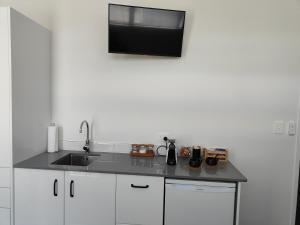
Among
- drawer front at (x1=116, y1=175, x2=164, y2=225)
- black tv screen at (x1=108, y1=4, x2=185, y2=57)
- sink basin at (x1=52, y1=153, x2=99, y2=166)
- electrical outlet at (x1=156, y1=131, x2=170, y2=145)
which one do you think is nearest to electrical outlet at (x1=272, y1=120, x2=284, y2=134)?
electrical outlet at (x1=156, y1=131, x2=170, y2=145)

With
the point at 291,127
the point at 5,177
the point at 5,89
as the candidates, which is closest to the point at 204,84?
the point at 291,127

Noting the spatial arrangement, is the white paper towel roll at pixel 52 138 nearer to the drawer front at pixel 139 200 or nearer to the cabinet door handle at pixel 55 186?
the cabinet door handle at pixel 55 186

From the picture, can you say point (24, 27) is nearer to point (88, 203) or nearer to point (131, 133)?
point (131, 133)

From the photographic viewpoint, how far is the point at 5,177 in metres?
1.65

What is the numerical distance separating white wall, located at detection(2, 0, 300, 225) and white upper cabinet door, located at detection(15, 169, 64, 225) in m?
0.63

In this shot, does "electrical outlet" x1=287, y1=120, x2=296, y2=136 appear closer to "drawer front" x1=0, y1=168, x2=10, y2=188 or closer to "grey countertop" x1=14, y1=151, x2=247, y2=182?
"grey countertop" x1=14, y1=151, x2=247, y2=182

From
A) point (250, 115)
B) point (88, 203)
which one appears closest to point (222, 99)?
point (250, 115)

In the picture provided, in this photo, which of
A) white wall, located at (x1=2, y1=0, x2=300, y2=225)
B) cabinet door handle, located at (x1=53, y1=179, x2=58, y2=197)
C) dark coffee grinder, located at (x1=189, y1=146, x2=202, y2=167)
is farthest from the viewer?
white wall, located at (x1=2, y1=0, x2=300, y2=225)

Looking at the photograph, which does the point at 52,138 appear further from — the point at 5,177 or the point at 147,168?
the point at 147,168

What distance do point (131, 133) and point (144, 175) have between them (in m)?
0.68

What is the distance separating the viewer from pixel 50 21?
2.16 metres

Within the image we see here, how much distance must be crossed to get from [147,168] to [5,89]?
134 cm

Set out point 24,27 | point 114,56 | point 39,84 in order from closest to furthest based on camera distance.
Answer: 1. point 24,27
2. point 39,84
3. point 114,56

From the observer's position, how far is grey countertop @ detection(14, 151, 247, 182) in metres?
1.55
